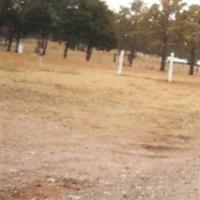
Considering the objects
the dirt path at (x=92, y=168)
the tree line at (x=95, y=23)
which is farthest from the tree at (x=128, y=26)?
the dirt path at (x=92, y=168)

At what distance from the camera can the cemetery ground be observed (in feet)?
27.5

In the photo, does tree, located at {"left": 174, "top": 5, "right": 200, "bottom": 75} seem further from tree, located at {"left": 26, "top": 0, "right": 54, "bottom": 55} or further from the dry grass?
the dry grass

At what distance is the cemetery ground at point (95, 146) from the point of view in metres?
8.38

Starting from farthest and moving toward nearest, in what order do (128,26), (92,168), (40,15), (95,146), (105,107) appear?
(128,26)
(40,15)
(105,107)
(95,146)
(92,168)

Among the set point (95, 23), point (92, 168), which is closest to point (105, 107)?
point (92, 168)

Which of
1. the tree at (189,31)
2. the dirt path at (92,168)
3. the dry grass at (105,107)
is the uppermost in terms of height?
the tree at (189,31)

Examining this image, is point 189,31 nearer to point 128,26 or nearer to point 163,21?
point 163,21

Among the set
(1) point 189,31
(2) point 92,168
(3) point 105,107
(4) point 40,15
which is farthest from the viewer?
(4) point 40,15

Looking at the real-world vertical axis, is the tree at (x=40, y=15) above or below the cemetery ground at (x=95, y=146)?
above

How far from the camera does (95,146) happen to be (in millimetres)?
12172

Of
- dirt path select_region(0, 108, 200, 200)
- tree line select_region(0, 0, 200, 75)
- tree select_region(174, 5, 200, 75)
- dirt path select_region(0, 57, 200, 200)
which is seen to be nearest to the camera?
dirt path select_region(0, 108, 200, 200)

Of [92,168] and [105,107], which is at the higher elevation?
[105,107]

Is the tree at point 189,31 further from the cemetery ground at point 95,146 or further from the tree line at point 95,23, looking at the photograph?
the cemetery ground at point 95,146

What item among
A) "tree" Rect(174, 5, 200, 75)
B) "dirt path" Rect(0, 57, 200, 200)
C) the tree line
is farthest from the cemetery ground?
the tree line
